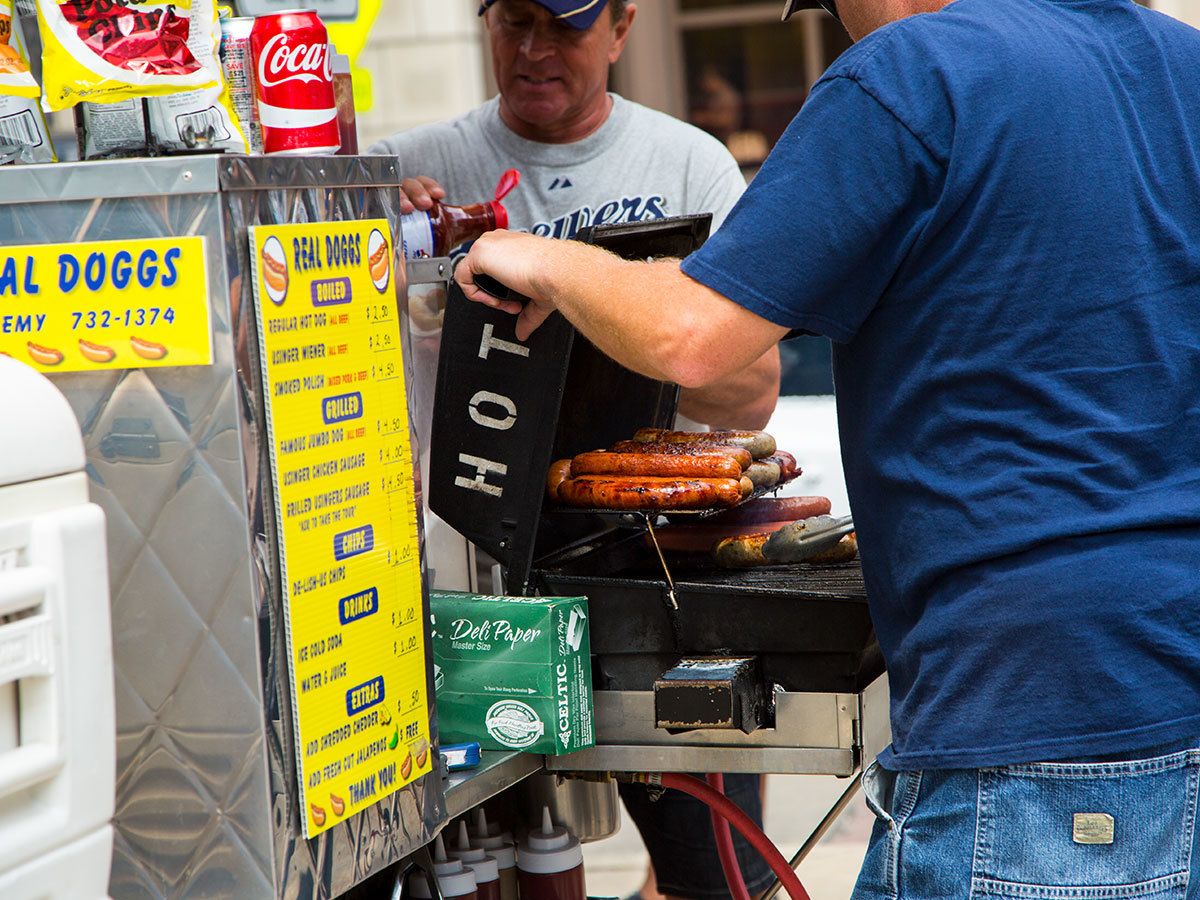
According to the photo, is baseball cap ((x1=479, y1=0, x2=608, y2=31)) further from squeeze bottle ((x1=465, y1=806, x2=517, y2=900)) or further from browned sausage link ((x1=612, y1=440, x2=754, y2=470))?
squeeze bottle ((x1=465, y1=806, x2=517, y2=900))

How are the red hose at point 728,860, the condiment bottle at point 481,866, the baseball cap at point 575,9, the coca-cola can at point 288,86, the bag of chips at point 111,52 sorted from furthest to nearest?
the baseball cap at point 575,9
the red hose at point 728,860
the condiment bottle at point 481,866
the coca-cola can at point 288,86
the bag of chips at point 111,52

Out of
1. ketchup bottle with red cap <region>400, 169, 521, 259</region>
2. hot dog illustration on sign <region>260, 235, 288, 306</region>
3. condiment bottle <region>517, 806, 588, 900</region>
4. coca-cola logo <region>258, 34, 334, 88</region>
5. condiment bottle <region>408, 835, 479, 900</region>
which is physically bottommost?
condiment bottle <region>517, 806, 588, 900</region>

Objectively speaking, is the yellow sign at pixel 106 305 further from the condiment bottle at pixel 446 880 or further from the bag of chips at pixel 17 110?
the condiment bottle at pixel 446 880

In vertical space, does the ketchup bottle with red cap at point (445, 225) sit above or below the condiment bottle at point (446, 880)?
above

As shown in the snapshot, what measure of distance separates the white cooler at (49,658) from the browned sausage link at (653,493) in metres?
0.95

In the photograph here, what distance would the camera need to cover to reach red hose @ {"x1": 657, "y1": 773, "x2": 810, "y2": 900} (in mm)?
2338

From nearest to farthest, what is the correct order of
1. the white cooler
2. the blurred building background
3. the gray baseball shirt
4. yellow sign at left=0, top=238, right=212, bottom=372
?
the white cooler → yellow sign at left=0, top=238, right=212, bottom=372 → the gray baseball shirt → the blurred building background

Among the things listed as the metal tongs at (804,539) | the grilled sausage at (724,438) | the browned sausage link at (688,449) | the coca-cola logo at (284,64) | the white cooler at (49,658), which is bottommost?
the metal tongs at (804,539)

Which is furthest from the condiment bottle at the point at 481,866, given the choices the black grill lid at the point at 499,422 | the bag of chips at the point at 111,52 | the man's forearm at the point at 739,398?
the bag of chips at the point at 111,52

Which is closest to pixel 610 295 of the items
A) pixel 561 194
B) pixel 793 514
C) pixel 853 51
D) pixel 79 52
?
pixel 853 51

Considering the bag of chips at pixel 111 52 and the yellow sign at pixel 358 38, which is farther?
the yellow sign at pixel 358 38

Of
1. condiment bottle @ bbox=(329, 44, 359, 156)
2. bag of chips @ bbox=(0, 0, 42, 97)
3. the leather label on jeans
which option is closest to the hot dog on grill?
the leather label on jeans

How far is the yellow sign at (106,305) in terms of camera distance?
64.9 inches

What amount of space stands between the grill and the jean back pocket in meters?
0.45
